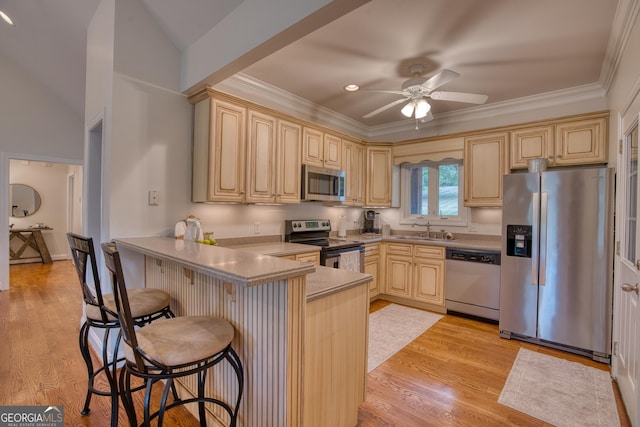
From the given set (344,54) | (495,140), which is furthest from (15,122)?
(495,140)

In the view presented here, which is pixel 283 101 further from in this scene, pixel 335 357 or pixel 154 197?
pixel 335 357

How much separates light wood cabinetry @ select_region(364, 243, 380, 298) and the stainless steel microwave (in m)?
0.77

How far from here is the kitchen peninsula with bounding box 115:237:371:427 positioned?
1302mm

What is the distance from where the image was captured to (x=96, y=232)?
316 cm

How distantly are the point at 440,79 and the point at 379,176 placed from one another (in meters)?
2.11

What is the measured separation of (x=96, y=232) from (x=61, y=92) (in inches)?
114

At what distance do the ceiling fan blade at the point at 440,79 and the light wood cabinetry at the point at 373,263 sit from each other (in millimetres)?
2058

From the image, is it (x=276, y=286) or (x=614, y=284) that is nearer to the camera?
(x=276, y=286)

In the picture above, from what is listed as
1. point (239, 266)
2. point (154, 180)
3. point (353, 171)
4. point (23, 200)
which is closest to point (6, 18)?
point (154, 180)

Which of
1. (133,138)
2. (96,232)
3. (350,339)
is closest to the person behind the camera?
(350,339)

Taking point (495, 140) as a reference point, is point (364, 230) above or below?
below

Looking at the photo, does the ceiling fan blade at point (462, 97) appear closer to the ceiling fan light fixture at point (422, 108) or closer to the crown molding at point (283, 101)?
the ceiling fan light fixture at point (422, 108)

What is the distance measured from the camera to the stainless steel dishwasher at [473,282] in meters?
3.37

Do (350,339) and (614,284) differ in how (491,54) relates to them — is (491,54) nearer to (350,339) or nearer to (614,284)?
(614,284)
